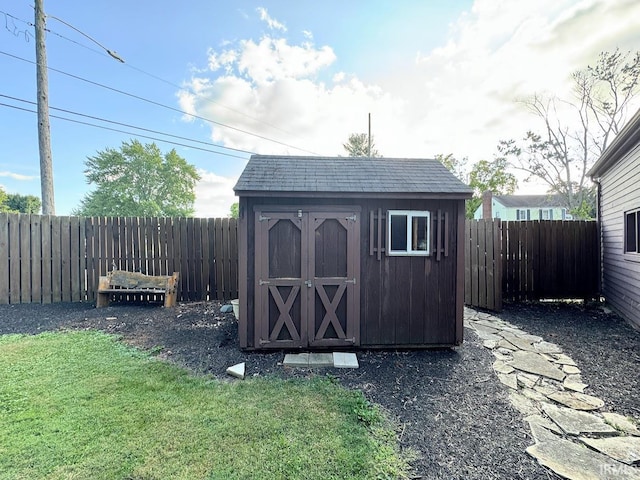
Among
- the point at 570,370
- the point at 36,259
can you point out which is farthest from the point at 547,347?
the point at 36,259

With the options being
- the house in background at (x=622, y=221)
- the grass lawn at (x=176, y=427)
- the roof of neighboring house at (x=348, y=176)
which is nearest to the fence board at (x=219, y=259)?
the roof of neighboring house at (x=348, y=176)

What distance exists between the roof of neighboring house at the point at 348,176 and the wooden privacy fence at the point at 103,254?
2.86 m

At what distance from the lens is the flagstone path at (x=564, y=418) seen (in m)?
2.08

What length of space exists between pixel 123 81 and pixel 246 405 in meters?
13.8

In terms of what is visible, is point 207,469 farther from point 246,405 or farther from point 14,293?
point 14,293

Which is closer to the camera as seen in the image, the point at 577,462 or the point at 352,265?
the point at 577,462

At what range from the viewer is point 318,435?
7.58 ft

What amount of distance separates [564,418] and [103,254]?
8230mm

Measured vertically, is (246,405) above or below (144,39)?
below

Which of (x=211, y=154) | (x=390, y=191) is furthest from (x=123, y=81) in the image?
(x=390, y=191)

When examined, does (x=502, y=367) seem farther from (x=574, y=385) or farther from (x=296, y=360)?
(x=296, y=360)

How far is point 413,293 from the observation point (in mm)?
4105

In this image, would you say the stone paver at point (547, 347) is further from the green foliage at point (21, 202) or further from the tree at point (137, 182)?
the green foliage at point (21, 202)

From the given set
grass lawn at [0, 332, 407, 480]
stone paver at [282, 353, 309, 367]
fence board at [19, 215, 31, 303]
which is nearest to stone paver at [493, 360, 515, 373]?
grass lawn at [0, 332, 407, 480]
